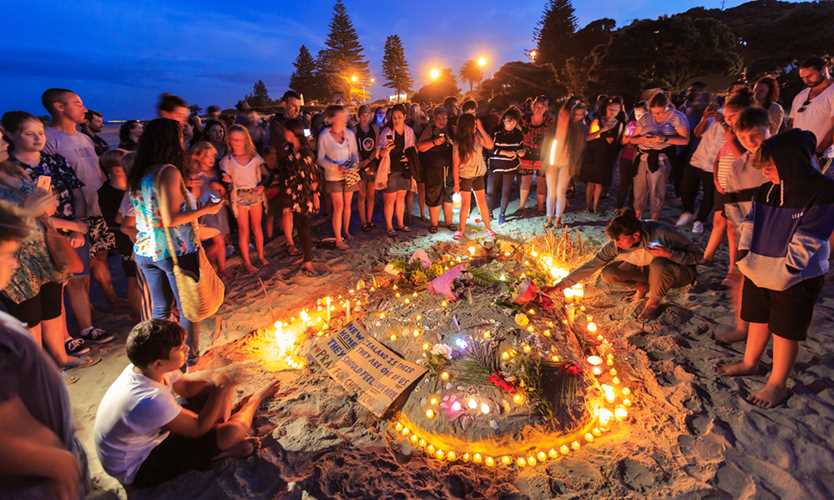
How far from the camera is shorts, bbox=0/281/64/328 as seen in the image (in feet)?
10.5

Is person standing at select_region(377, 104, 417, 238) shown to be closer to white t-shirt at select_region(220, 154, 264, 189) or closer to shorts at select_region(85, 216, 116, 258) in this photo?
white t-shirt at select_region(220, 154, 264, 189)

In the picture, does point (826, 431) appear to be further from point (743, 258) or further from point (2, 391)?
point (2, 391)

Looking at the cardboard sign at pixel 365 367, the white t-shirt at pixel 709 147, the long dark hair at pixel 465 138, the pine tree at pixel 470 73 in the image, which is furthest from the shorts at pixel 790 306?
the pine tree at pixel 470 73

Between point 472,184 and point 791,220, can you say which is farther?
point 472,184

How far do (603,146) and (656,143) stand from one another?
1.28 meters

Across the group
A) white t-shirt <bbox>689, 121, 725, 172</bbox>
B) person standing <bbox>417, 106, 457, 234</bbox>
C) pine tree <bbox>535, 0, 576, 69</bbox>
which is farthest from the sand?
pine tree <bbox>535, 0, 576, 69</bbox>

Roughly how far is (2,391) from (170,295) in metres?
2.44

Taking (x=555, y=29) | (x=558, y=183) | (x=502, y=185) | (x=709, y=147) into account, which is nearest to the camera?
(x=709, y=147)

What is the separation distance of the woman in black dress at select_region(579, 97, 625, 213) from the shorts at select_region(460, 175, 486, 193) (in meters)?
2.32

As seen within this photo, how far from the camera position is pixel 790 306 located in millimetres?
2854

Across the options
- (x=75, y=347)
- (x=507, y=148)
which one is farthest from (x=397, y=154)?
(x=75, y=347)

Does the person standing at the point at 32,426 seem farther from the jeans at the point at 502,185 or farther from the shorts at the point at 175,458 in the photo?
the jeans at the point at 502,185

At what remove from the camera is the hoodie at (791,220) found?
2.60 m

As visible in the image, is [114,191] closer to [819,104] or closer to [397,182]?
[397,182]
